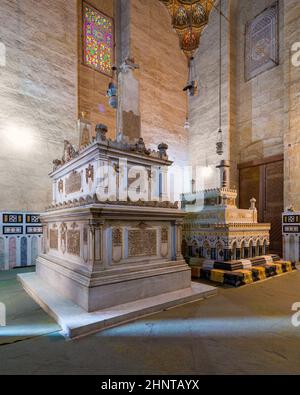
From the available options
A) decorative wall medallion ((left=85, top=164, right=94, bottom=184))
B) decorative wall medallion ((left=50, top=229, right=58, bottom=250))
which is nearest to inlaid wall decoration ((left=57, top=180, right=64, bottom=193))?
decorative wall medallion ((left=50, top=229, right=58, bottom=250))

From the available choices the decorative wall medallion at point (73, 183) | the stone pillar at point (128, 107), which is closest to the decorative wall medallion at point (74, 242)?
the decorative wall medallion at point (73, 183)

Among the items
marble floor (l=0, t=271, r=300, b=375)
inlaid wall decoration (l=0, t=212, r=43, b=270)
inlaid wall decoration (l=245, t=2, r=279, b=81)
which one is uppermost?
inlaid wall decoration (l=245, t=2, r=279, b=81)

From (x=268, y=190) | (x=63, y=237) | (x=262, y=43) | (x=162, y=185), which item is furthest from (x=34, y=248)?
(x=262, y=43)

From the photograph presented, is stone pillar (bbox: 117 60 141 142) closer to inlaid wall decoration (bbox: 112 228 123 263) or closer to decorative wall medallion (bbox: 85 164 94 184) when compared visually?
decorative wall medallion (bbox: 85 164 94 184)

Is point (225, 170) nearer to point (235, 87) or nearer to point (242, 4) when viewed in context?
point (235, 87)

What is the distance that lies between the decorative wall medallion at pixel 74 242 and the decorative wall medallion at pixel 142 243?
0.71 metres

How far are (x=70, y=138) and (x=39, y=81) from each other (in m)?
1.69

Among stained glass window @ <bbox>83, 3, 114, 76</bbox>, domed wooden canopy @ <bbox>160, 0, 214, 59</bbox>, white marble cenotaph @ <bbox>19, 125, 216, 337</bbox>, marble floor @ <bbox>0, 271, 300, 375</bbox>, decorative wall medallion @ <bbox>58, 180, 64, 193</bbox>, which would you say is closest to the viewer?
marble floor @ <bbox>0, 271, 300, 375</bbox>

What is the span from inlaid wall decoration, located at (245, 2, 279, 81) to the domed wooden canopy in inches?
77.5

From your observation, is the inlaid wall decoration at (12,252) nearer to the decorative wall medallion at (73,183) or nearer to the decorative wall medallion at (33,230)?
the decorative wall medallion at (33,230)

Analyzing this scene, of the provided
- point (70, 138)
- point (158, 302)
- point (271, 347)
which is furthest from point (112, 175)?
point (70, 138)

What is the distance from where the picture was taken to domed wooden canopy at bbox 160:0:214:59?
8.12 meters

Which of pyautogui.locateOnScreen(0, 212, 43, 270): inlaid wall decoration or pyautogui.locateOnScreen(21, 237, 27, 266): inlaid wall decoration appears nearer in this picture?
pyautogui.locateOnScreen(0, 212, 43, 270): inlaid wall decoration

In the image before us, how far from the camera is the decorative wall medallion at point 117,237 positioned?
9.95 feet
